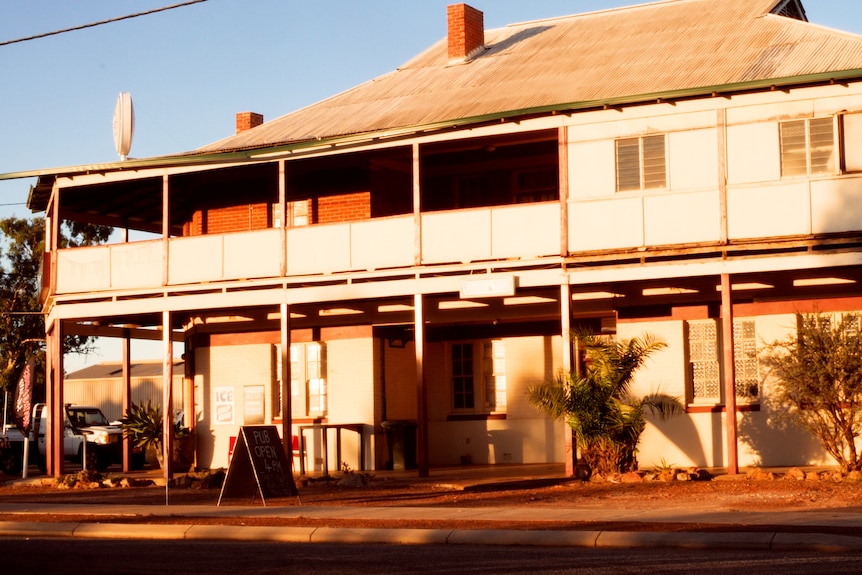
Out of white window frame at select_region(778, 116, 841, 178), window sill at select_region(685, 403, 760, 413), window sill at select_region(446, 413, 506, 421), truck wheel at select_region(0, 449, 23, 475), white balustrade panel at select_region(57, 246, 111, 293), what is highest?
white window frame at select_region(778, 116, 841, 178)

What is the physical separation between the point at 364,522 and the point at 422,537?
77.1 inches

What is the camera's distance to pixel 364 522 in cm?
1614

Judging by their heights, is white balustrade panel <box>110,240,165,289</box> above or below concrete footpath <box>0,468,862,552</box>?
above

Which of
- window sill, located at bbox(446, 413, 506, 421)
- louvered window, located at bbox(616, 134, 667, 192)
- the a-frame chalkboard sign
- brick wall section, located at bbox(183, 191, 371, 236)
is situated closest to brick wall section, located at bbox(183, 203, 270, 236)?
brick wall section, located at bbox(183, 191, 371, 236)

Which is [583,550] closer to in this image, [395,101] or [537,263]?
[537,263]

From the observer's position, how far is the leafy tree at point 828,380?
19.6 metres

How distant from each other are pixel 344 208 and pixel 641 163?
7.57m

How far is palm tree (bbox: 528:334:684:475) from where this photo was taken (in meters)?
20.7

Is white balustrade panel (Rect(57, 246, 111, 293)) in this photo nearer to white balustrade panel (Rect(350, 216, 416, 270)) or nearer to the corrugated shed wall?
white balustrade panel (Rect(350, 216, 416, 270))

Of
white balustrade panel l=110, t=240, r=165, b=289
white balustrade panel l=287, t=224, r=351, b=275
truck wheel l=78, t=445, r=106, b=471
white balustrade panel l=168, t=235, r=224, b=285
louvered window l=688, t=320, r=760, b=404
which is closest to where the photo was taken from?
louvered window l=688, t=320, r=760, b=404

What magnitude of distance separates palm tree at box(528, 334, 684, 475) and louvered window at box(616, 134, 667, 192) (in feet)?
9.23

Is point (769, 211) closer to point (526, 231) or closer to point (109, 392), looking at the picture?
point (526, 231)

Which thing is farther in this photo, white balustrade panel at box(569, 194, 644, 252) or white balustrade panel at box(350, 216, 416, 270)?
white balustrade panel at box(350, 216, 416, 270)

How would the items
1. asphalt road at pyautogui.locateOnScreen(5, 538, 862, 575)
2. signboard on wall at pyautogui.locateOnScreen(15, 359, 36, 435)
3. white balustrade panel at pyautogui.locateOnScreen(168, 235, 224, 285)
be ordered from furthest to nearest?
signboard on wall at pyautogui.locateOnScreen(15, 359, 36, 435), white balustrade panel at pyautogui.locateOnScreen(168, 235, 224, 285), asphalt road at pyautogui.locateOnScreen(5, 538, 862, 575)
